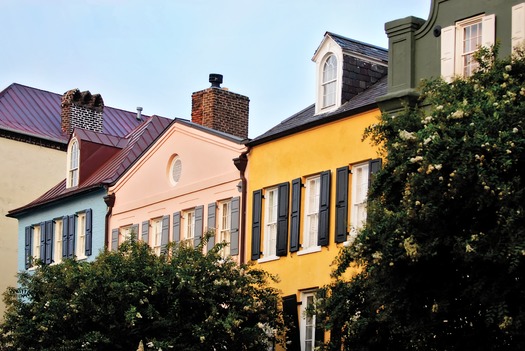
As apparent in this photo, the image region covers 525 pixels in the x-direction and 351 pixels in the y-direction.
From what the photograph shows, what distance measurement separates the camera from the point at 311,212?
32188 mm

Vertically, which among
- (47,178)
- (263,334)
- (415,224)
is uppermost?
(47,178)

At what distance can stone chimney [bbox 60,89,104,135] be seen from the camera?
5044 centimetres

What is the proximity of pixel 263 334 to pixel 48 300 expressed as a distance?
5023mm

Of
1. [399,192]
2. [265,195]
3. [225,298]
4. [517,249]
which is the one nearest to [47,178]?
[265,195]

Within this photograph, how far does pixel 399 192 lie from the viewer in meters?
24.2

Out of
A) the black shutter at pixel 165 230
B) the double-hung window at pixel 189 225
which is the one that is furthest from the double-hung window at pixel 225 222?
the black shutter at pixel 165 230

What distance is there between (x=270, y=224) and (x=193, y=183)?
395 centimetres

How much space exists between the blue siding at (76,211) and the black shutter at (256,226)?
6.55 metres

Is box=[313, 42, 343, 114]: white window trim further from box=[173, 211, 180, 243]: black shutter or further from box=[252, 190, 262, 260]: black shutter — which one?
box=[173, 211, 180, 243]: black shutter

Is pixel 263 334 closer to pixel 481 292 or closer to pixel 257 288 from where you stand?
pixel 257 288

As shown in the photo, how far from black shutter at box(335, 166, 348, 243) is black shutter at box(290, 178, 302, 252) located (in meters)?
1.60

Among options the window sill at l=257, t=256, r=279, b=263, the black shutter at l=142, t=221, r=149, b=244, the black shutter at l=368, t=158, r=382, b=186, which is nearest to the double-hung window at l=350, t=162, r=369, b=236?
the black shutter at l=368, t=158, r=382, b=186

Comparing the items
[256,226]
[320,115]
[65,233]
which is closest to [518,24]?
[320,115]

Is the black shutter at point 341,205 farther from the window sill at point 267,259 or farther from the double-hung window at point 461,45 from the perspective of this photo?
the double-hung window at point 461,45
